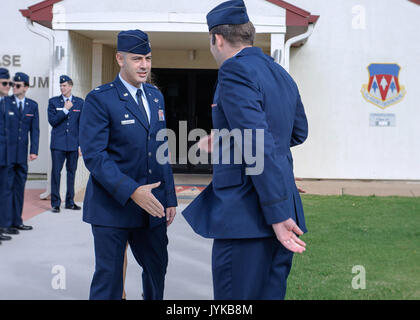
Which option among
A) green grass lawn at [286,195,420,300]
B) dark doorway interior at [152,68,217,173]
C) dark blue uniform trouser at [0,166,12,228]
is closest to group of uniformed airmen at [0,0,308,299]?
green grass lawn at [286,195,420,300]

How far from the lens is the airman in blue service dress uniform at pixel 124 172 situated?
3.37 m

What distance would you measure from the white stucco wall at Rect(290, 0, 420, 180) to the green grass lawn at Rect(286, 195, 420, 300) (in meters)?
3.41

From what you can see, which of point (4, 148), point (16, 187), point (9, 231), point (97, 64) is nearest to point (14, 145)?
point (4, 148)

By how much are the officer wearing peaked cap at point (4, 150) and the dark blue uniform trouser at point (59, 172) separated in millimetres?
1877

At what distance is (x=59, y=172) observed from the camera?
946 cm

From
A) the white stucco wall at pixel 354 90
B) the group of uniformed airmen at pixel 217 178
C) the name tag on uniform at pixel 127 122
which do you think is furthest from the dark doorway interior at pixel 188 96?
the name tag on uniform at pixel 127 122

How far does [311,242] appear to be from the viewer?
7.12m

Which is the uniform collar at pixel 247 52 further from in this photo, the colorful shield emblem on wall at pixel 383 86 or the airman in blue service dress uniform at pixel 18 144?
the colorful shield emblem on wall at pixel 383 86

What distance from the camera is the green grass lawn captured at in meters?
5.10

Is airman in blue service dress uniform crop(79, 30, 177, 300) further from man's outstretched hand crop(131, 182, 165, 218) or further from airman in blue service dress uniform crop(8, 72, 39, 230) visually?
airman in blue service dress uniform crop(8, 72, 39, 230)

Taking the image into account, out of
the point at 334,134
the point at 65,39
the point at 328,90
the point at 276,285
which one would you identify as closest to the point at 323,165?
the point at 334,134

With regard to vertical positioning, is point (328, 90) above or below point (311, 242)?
above
